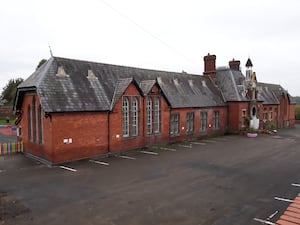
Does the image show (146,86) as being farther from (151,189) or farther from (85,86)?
(151,189)

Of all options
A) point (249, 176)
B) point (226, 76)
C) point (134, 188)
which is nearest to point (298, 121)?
point (226, 76)

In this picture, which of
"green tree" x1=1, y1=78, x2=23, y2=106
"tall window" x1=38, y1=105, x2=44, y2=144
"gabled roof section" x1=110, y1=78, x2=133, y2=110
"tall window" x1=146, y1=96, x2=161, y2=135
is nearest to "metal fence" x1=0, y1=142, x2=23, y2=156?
"tall window" x1=38, y1=105, x2=44, y2=144

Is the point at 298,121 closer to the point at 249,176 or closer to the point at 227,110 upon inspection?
the point at 227,110

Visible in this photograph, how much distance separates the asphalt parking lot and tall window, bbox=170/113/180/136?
5.79 meters

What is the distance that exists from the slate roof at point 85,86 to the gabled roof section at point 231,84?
754cm

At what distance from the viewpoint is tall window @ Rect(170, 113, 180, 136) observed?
25.1 meters

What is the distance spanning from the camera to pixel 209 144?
2434 cm

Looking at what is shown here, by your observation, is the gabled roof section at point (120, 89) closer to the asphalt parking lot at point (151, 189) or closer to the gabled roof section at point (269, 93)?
the asphalt parking lot at point (151, 189)

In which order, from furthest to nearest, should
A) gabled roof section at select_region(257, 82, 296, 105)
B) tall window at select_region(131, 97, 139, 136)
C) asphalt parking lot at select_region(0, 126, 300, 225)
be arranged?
gabled roof section at select_region(257, 82, 296, 105) → tall window at select_region(131, 97, 139, 136) → asphalt parking lot at select_region(0, 126, 300, 225)

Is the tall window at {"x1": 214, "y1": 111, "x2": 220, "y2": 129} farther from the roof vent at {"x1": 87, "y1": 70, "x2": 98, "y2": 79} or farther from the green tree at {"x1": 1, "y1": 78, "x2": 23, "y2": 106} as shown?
the green tree at {"x1": 1, "y1": 78, "x2": 23, "y2": 106}

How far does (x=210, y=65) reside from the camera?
34844mm

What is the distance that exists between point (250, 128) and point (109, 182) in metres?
23.1

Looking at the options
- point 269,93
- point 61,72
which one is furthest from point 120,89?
point 269,93

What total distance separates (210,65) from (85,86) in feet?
68.6
